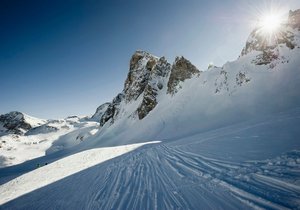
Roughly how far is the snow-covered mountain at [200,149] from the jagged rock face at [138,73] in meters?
0.42

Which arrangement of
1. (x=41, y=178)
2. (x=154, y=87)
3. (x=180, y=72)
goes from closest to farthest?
(x=41, y=178), (x=180, y=72), (x=154, y=87)

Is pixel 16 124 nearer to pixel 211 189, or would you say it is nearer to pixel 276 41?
pixel 276 41

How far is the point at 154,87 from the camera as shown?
1973 inches

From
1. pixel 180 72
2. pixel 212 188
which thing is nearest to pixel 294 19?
pixel 180 72

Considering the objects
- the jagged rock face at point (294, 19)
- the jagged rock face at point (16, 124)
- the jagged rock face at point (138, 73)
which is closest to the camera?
the jagged rock face at point (294, 19)

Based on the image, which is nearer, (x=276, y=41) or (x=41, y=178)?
(x=41, y=178)

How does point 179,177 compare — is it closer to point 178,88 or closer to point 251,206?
point 251,206

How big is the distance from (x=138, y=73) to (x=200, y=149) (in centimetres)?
5581

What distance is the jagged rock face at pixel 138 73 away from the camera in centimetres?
6040

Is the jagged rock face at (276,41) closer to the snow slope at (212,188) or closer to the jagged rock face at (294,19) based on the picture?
the jagged rock face at (294,19)

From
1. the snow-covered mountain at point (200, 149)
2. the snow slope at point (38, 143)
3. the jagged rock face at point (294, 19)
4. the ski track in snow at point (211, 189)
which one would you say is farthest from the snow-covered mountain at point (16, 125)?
the jagged rock face at point (294, 19)

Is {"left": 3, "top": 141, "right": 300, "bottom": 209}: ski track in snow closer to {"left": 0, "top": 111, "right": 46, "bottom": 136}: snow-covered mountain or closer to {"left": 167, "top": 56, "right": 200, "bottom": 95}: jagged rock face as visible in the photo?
{"left": 167, "top": 56, "right": 200, "bottom": 95}: jagged rock face

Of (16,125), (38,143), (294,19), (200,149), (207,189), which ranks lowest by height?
(207,189)

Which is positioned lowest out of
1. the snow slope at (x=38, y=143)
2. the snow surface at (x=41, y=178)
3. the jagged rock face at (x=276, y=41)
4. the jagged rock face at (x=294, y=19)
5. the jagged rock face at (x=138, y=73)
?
the snow surface at (x=41, y=178)
